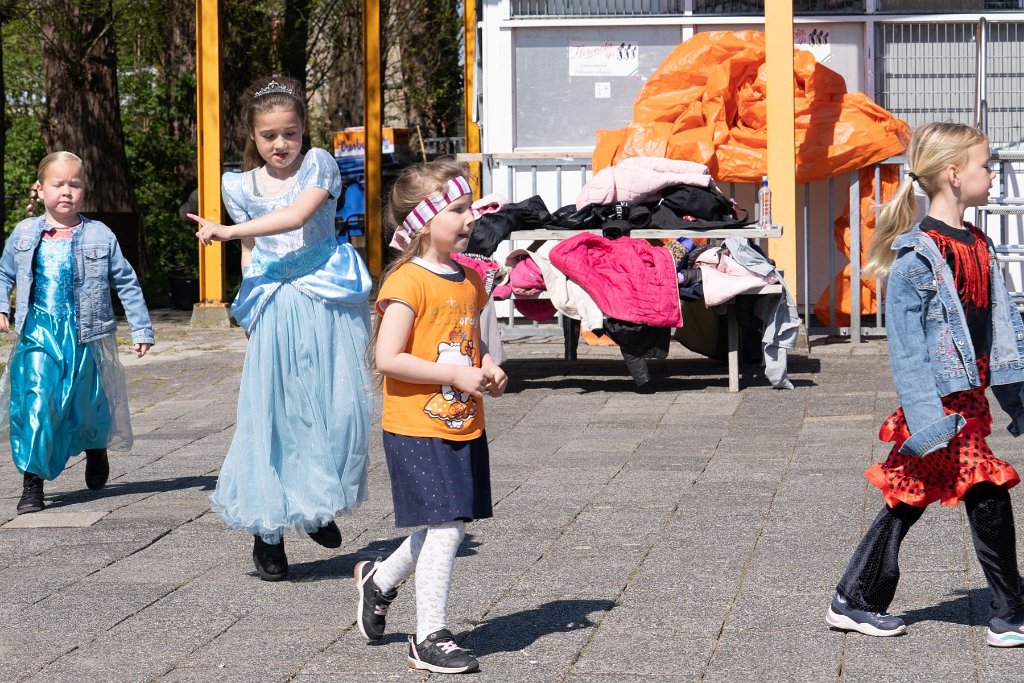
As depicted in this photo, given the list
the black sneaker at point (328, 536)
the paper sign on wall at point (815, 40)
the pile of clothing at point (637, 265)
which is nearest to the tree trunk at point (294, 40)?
the paper sign on wall at point (815, 40)

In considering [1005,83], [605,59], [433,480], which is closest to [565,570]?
[433,480]

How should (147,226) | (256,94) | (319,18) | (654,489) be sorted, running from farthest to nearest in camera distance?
(319,18) → (147,226) → (654,489) → (256,94)

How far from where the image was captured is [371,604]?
4.45 metres

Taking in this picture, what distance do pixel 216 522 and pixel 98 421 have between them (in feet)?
3.42

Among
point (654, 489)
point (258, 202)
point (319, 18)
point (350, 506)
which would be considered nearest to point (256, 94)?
point (258, 202)

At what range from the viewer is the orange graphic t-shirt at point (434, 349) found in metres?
4.27

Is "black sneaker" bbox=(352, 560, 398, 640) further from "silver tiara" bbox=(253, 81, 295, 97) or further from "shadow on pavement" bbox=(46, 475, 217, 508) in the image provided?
"shadow on pavement" bbox=(46, 475, 217, 508)

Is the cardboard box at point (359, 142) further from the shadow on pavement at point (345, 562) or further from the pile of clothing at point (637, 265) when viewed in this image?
the shadow on pavement at point (345, 562)

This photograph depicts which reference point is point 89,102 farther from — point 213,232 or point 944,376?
point 944,376

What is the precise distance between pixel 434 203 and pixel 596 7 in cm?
939

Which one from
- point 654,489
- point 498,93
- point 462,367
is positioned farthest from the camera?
point 498,93

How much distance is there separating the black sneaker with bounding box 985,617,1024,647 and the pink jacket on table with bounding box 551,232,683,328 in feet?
16.7

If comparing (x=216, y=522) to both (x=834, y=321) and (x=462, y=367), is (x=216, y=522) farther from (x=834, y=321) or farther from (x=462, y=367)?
(x=834, y=321)

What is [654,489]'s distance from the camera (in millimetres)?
6758
